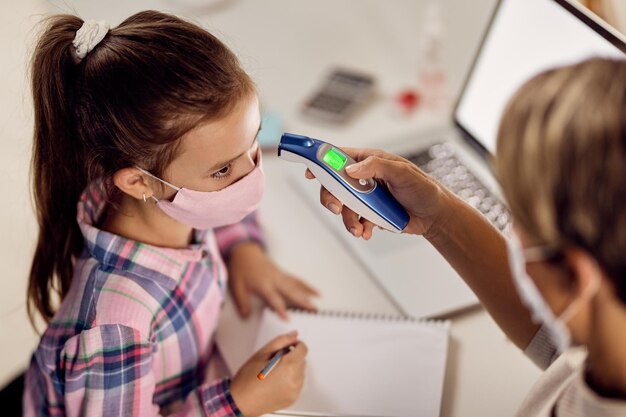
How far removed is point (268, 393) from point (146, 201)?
0.86ft

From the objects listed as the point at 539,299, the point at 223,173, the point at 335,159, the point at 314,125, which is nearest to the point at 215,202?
the point at 223,173

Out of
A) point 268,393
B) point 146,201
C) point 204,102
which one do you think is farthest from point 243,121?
point 268,393

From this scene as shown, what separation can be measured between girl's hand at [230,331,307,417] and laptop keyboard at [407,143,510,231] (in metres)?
0.34

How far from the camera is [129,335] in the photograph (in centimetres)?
78

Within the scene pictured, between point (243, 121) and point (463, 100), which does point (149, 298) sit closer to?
point (243, 121)

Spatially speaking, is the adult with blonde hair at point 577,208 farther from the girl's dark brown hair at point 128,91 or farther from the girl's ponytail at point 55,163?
the girl's ponytail at point 55,163

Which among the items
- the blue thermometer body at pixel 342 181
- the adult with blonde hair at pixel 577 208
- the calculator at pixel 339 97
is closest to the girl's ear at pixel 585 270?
the adult with blonde hair at pixel 577 208

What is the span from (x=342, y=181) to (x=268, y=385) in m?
0.26

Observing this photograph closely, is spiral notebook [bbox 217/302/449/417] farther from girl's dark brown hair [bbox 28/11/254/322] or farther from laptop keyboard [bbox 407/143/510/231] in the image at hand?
girl's dark brown hair [bbox 28/11/254/322]

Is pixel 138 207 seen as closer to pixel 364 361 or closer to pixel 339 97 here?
pixel 364 361

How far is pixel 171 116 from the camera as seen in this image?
2.43ft

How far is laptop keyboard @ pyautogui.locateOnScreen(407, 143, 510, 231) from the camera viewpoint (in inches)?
39.9

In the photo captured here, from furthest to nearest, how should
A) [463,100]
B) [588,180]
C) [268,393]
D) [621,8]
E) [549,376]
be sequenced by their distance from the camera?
[463,100] → [621,8] → [268,393] → [549,376] → [588,180]

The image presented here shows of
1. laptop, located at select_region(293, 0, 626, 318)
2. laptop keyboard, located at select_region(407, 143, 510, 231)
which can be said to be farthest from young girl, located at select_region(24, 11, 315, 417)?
laptop keyboard, located at select_region(407, 143, 510, 231)
